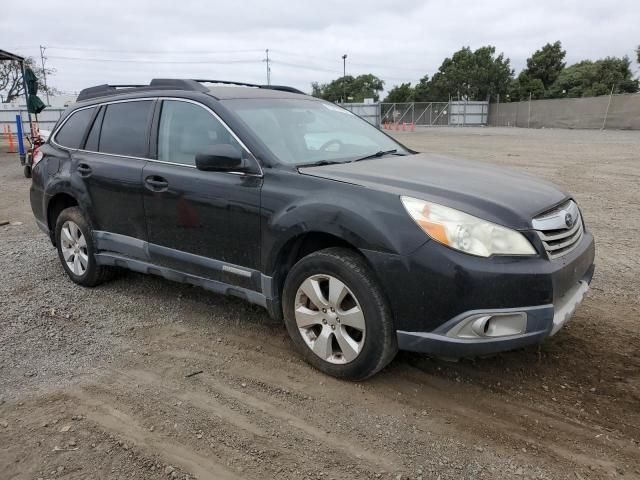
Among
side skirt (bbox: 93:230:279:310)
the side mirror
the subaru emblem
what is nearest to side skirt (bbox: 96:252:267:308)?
side skirt (bbox: 93:230:279:310)

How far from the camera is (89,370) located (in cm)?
350

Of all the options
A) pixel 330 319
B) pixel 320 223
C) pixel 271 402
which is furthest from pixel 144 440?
pixel 320 223

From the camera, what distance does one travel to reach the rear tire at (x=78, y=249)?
15.5 ft

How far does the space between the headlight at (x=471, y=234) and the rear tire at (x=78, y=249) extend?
125 inches

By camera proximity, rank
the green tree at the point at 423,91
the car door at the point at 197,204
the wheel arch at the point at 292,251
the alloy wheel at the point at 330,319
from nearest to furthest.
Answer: the alloy wheel at the point at 330,319
the wheel arch at the point at 292,251
the car door at the point at 197,204
the green tree at the point at 423,91

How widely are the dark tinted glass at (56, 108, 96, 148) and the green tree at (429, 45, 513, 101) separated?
195ft

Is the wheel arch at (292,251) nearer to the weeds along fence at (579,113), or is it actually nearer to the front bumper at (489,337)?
the front bumper at (489,337)

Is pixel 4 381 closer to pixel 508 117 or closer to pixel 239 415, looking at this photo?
pixel 239 415

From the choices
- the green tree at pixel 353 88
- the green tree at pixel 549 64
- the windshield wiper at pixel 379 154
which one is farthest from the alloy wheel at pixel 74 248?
the green tree at pixel 353 88

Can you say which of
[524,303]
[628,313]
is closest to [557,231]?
[524,303]

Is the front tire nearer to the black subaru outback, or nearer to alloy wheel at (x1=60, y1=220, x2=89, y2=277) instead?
the black subaru outback

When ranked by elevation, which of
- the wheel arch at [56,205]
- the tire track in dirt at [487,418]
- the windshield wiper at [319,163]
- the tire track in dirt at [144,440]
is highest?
the windshield wiper at [319,163]

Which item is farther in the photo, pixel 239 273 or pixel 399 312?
pixel 239 273

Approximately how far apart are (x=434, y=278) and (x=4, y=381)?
277 centimetres
